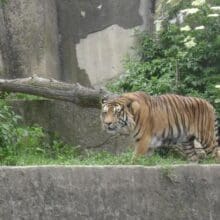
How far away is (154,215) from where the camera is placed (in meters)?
6.44

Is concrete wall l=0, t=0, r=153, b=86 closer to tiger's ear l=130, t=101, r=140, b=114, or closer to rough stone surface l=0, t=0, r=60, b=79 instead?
rough stone surface l=0, t=0, r=60, b=79

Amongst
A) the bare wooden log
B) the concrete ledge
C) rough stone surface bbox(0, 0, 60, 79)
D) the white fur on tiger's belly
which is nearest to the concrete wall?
rough stone surface bbox(0, 0, 60, 79)

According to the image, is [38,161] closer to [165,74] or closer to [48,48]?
[165,74]

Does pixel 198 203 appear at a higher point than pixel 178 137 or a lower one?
lower

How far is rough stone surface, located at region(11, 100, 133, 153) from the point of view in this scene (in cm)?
914

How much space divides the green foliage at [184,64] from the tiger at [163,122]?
3.00 ft

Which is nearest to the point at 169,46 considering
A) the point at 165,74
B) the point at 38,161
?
the point at 165,74

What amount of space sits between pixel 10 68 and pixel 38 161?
467cm

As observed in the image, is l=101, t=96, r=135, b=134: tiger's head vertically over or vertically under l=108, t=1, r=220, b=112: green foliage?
under

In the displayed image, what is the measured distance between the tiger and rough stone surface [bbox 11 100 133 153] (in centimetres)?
128

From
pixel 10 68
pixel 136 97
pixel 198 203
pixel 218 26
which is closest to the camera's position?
pixel 198 203

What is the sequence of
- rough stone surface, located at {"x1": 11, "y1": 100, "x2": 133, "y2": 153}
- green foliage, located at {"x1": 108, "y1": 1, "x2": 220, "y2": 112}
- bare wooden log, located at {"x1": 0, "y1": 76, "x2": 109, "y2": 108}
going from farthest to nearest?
green foliage, located at {"x1": 108, "y1": 1, "x2": 220, "y2": 112}, rough stone surface, located at {"x1": 11, "y1": 100, "x2": 133, "y2": 153}, bare wooden log, located at {"x1": 0, "y1": 76, "x2": 109, "y2": 108}

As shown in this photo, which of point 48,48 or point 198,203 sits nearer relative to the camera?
point 198,203

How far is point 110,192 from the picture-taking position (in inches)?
249
